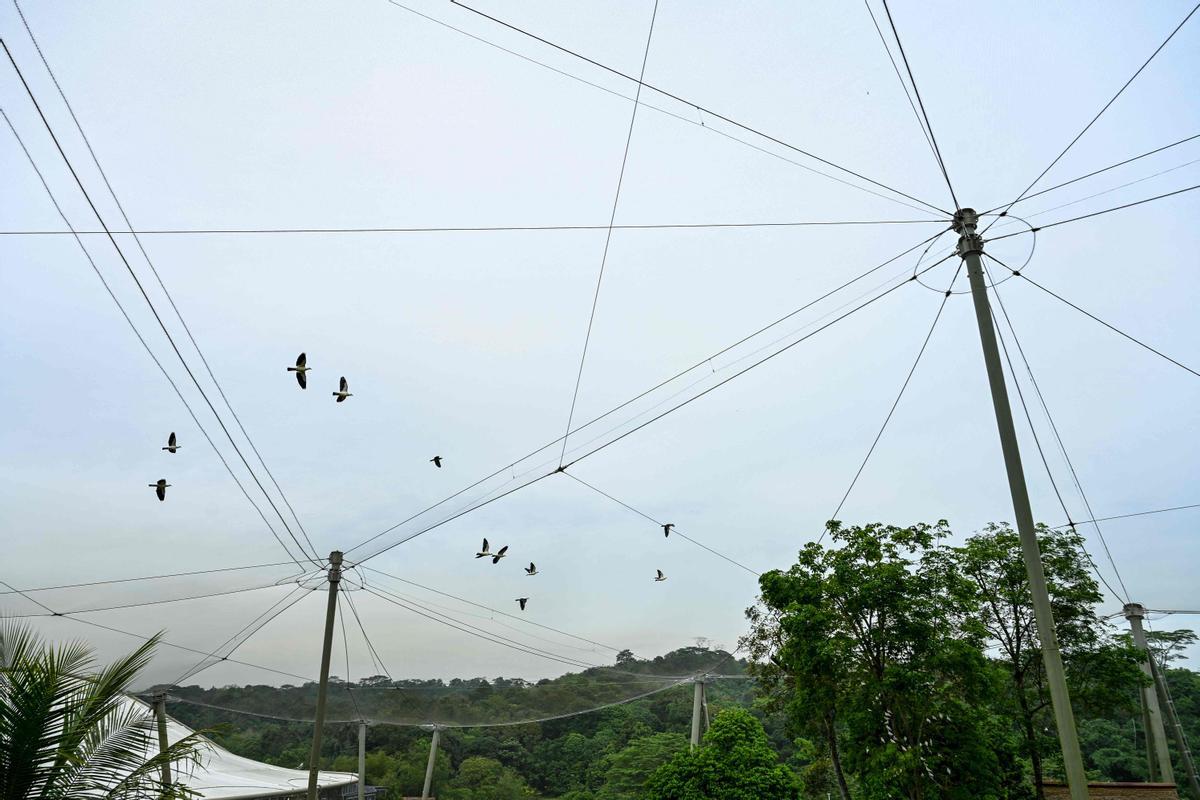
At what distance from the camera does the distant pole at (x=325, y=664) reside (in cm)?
1545

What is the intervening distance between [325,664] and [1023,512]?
44.3ft

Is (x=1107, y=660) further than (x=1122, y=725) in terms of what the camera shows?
No

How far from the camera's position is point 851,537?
1683 cm

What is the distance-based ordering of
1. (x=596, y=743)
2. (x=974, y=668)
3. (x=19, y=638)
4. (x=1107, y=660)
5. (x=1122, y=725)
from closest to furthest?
(x=19, y=638) < (x=974, y=668) < (x=1107, y=660) < (x=1122, y=725) < (x=596, y=743)

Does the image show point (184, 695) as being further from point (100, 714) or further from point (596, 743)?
point (596, 743)

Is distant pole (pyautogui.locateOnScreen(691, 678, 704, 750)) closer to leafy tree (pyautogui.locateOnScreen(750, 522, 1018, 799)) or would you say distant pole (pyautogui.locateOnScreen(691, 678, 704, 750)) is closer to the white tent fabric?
leafy tree (pyautogui.locateOnScreen(750, 522, 1018, 799))

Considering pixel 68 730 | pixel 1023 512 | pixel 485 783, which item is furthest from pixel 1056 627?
pixel 485 783

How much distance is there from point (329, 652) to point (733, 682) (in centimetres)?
3584

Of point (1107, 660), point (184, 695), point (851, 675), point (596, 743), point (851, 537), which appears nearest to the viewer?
point (851, 675)

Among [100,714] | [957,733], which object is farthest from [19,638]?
[957,733]

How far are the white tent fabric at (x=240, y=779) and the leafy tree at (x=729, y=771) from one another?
457 inches

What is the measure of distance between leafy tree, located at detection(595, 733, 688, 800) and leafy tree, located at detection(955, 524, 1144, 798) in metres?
19.6

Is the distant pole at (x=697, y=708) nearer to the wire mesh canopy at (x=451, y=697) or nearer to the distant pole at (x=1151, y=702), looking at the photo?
the wire mesh canopy at (x=451, y=697)

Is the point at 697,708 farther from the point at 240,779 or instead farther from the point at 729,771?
the point at 240,779
